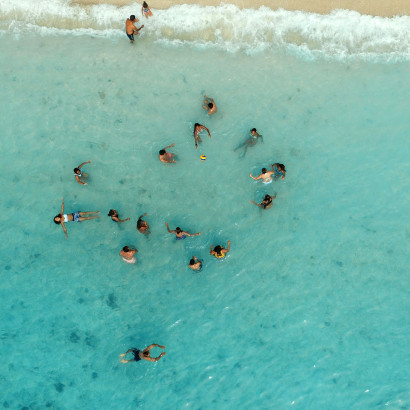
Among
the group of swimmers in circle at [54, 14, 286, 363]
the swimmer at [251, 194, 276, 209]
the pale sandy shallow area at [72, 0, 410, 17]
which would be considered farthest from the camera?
the pale sandy shallow area at [72, 0, 410, 17]

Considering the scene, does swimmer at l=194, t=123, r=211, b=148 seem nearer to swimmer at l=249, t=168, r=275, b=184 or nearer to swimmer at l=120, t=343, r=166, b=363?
swimmer at l=249, t=168, r=275, b=184

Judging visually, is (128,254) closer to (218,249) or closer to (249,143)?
(218,249)

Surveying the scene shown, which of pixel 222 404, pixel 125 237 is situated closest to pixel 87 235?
pixel 125 237

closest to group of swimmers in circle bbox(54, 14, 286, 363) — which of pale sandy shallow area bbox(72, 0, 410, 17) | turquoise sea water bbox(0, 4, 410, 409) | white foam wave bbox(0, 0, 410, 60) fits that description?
turquoise sea water bbox(0, 4, 410, 409)

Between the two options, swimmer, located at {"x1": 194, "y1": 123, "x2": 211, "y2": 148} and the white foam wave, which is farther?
the white foam wave

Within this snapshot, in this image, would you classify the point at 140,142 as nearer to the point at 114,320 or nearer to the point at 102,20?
the point at 102,20

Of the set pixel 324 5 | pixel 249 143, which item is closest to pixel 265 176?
pixel 249 143
